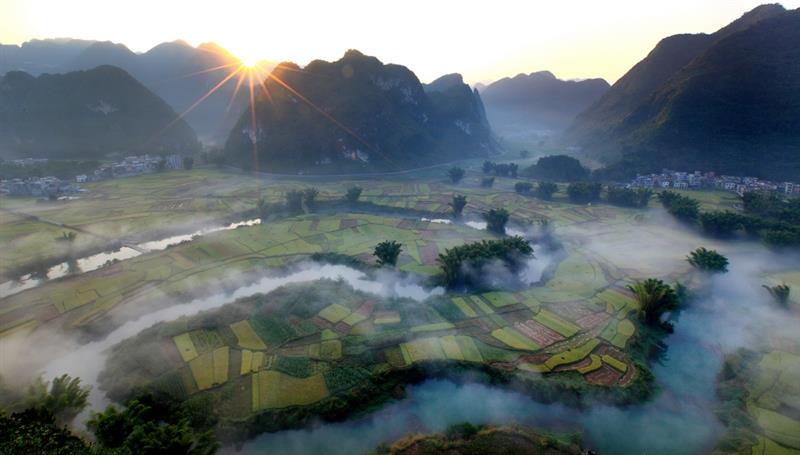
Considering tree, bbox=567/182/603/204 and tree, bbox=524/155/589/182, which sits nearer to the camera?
tree, bbox=567/182/603/204

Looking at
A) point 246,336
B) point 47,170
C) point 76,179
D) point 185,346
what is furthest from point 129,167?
point 246,336

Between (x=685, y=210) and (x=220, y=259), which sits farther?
(x=685, y=210)

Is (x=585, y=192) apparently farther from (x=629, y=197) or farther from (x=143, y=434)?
(x=143, y=434)

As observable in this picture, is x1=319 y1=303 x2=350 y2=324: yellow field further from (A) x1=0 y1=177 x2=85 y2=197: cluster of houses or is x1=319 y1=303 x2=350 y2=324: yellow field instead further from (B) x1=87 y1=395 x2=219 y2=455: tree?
(A) x1=0 y1=177 x2=85 y2=197: cluster of houses

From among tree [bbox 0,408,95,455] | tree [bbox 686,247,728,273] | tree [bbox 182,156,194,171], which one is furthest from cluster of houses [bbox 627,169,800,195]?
tree [bbox 182,156,194,171]

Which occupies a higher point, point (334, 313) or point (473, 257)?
point (473, 257)

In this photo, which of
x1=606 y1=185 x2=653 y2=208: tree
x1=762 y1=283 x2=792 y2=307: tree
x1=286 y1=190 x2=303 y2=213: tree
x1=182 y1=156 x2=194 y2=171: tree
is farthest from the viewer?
x1=182 y1=156 x2=194 y2=171: tree
